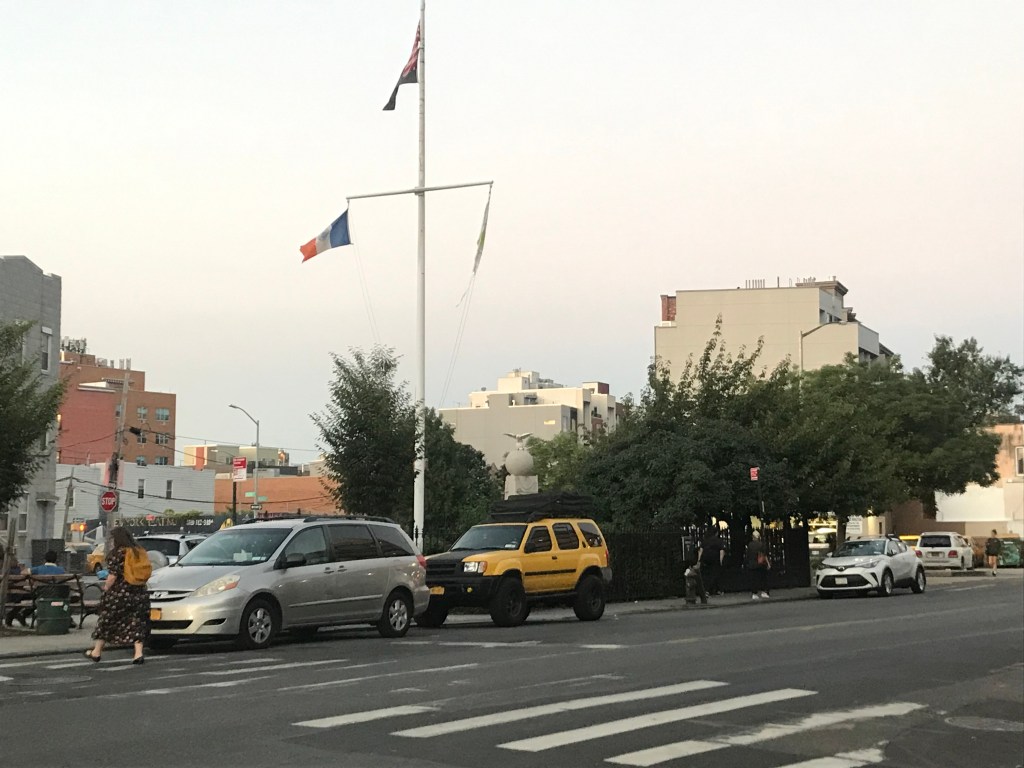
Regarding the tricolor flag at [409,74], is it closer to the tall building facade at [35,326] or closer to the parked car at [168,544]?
the parked car at [168,544]

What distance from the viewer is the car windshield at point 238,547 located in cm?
1848

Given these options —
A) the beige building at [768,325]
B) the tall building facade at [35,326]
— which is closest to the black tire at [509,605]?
the tall building facade at [35,326]

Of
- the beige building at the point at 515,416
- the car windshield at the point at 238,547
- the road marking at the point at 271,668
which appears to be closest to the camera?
the road marking at the point at 271,668

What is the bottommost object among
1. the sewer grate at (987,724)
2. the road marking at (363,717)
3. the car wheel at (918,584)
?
the sewer grate at (987,724)

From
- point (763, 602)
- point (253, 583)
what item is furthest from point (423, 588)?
point (763, 602)

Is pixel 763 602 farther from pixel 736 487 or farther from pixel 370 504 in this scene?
pixel 370 504

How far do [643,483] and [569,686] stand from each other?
22.4 meters

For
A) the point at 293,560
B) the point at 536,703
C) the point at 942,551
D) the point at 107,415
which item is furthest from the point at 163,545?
the point at 107,415

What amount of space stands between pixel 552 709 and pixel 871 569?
81.8 ft

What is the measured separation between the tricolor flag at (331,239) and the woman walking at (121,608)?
→ 1562 centimetres

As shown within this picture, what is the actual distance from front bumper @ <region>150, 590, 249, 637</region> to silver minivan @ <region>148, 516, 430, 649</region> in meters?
0.01

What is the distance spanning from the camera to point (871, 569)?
34.8 m

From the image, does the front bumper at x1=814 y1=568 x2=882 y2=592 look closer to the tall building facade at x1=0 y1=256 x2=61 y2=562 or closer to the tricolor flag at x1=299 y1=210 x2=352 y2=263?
the tricolor flag at x1=299 y1=210 x2=352 y2=263

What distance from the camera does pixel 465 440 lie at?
13188 centimetres
